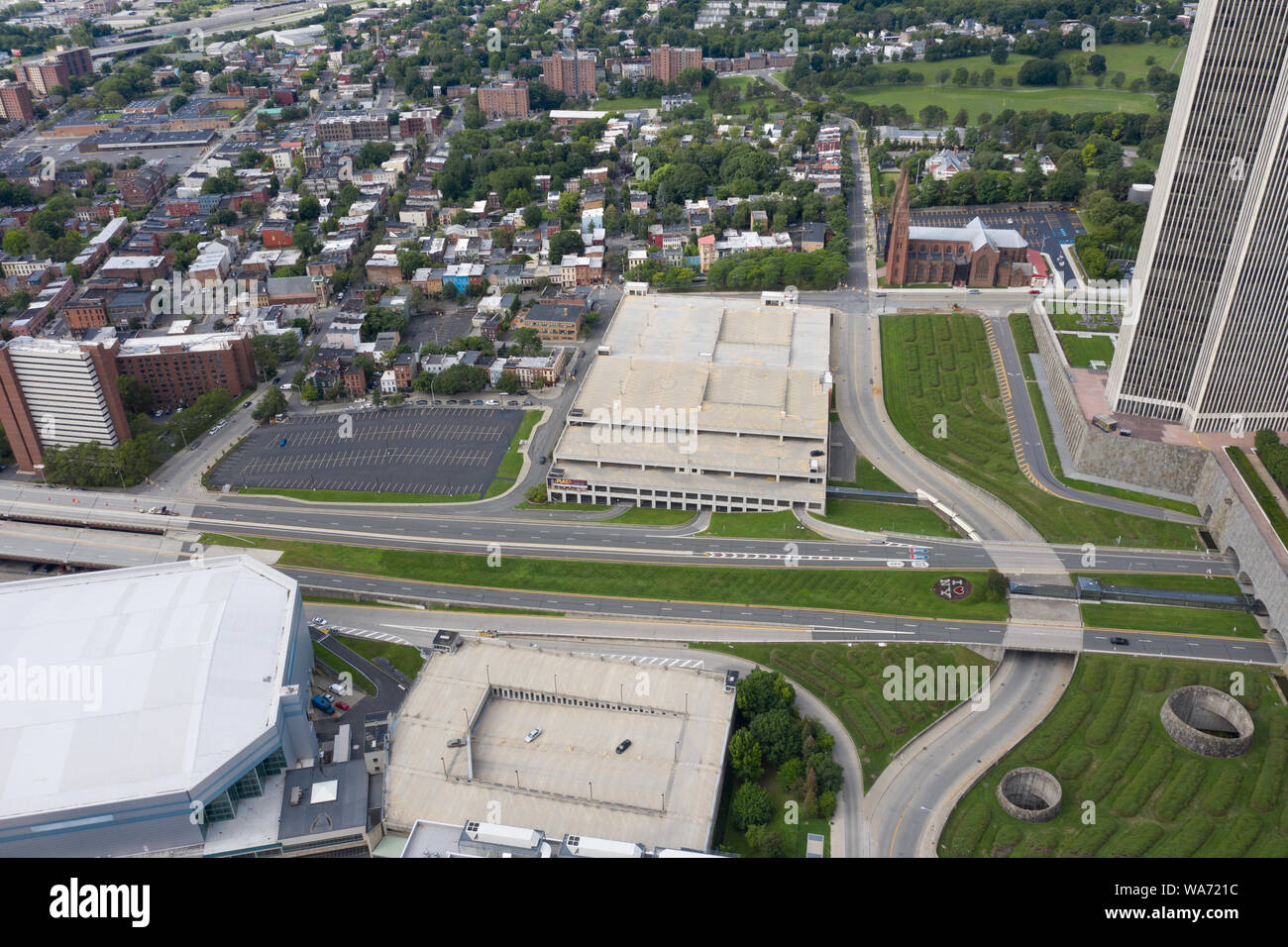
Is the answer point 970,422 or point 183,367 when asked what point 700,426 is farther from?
point 183,367

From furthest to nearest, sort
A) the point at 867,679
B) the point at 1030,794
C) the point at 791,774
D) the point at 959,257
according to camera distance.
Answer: the point at 959,257
the point at 867,679
the point at 791,774
the point at 1030,794

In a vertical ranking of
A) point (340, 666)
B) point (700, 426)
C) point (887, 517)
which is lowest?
point (340, 666)

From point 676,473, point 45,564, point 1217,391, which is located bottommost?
point 45,564

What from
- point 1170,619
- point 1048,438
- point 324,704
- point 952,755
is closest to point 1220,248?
point 1048,438

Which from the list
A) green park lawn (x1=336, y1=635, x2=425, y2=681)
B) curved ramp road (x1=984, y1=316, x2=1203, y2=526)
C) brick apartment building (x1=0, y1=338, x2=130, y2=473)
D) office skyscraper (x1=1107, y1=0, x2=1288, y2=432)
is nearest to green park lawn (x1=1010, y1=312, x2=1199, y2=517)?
curved ramp road (x1=984, y1=316, x2=1203, y2=526)

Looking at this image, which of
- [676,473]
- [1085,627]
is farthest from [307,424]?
[1085,627]

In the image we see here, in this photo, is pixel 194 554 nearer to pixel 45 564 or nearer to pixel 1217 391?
pixel 45 564
